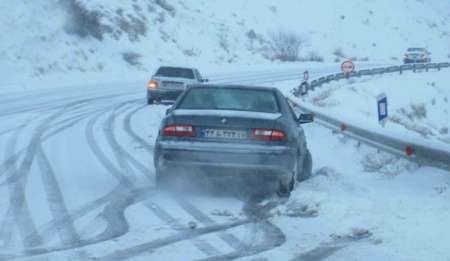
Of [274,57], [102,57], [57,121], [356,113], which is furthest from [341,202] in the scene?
[274,57]

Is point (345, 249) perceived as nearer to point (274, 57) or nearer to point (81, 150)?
point (81, 150)

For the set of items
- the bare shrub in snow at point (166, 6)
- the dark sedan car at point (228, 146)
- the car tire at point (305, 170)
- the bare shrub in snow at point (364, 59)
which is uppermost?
the bare shrub in snow at point (166, 6)

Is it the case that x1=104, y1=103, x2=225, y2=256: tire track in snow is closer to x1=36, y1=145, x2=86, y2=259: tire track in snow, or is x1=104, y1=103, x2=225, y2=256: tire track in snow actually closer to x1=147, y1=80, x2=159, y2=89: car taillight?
x1=36, y1=145, x2=86, y2=259: tire track in snow

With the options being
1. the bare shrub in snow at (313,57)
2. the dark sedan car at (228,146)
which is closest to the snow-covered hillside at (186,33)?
the bare shrub in snow at (313,57)

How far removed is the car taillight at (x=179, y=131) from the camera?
9141 millimetres

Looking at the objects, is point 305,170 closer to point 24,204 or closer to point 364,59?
point 24,204

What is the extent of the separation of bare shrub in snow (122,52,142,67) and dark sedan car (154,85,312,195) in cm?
3407

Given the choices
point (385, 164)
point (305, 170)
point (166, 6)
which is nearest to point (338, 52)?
point (166, 6)

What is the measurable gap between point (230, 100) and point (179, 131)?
0.98 m

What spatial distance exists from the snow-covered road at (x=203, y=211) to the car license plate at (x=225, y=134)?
756 millimetres

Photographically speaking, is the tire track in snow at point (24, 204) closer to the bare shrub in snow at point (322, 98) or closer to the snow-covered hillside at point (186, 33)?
the bare shrub in snow at point (322, 98)

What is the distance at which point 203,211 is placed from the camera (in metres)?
8.51

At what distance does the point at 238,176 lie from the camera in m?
9.06

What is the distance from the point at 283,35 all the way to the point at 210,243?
58.5 m
